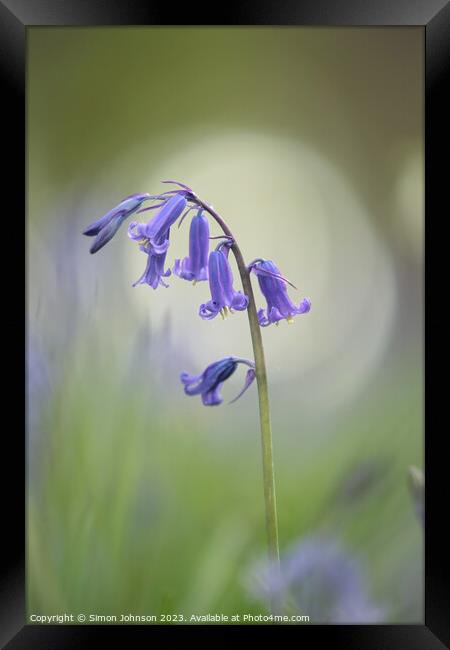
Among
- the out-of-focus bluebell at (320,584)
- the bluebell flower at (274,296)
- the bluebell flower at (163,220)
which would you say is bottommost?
the out-of-focus bluebell at (320,584)

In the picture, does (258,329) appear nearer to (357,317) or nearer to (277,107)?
(357,317)

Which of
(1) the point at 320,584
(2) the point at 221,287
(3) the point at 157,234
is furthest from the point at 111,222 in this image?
(1) the point at 320,584

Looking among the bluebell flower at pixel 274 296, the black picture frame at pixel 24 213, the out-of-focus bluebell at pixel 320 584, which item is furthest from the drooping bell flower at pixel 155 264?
the out-of-focus bluebell at pixel 320 584

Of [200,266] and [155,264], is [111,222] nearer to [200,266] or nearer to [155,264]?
[155,264]

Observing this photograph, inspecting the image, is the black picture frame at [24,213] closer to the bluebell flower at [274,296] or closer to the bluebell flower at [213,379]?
the bluebell flower at [274,296]

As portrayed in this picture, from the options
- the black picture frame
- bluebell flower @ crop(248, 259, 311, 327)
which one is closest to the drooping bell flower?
bluebell flower @ crop(248, 259, 311, 327)

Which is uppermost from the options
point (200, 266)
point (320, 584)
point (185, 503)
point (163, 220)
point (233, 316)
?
point (163, 220)
